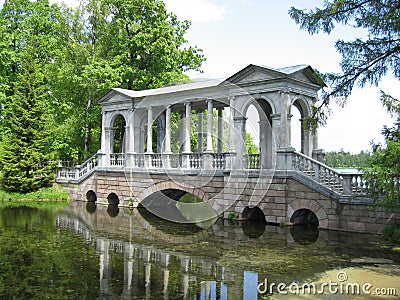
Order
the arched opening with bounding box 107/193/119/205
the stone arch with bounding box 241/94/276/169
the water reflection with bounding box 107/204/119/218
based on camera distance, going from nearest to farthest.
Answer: the stone arch with bounding box 241/94/276/169 → the water reflection with bounding box 107/204/119/218 → the arched opening with bounding box 107/193/119/205

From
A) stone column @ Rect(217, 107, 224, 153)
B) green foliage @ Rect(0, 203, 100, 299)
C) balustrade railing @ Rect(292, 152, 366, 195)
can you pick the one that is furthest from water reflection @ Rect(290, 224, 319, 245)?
stone column @ Rect(217, 107, 224, 153)

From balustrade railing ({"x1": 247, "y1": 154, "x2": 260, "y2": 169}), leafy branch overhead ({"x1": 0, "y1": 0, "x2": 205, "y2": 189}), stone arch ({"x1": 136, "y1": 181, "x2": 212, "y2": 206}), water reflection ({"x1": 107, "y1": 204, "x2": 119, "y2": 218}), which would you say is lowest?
water reflection ({"x1": 107, "y1": 204, "x2": 119, "y2": 218})

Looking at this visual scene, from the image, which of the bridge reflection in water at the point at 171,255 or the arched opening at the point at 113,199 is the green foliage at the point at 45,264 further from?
the arched opening at the point at 113,199

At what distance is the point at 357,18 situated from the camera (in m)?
9.38

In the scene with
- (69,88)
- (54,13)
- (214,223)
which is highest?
(54,13)

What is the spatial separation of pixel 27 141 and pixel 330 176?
57.8 ft

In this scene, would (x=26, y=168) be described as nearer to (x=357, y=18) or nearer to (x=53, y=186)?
(x=53, y=186)

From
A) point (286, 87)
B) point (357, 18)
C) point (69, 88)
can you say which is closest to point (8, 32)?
point (69, 88)

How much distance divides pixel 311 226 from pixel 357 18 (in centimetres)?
821

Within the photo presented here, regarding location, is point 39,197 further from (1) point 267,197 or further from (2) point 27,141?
(1) point 267,197

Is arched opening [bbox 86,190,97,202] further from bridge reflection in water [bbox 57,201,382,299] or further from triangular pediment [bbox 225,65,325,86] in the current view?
triangular pediment [bbox 225,65,325,86]

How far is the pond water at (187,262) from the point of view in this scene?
786 centimetres

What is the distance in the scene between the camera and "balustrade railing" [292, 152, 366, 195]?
13.3m

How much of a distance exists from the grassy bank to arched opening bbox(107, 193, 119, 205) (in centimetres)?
293
